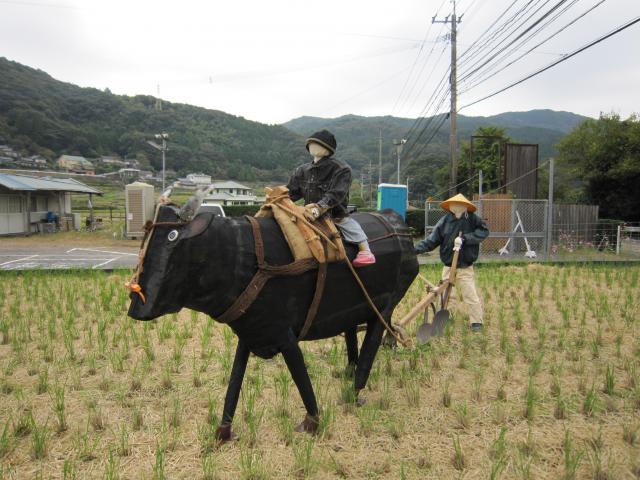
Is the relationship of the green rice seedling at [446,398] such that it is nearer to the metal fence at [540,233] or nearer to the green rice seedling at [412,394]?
the green rice seedling at [412,394]

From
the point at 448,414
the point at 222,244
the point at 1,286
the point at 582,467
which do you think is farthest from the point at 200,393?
the point at 1,286

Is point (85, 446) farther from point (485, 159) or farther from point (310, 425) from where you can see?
point (485, 159)

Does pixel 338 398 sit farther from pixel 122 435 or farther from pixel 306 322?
pixel 122 435

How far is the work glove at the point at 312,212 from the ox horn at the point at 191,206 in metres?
0.77

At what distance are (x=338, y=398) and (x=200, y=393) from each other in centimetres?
115

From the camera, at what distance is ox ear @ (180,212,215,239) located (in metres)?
2.44

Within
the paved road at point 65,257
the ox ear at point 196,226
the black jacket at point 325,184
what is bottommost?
the paved road at point 65,257

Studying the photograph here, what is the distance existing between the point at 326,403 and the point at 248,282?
1412 mm

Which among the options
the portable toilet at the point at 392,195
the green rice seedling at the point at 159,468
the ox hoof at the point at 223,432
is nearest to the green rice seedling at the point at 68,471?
the green rice seedling at the point at 159,468

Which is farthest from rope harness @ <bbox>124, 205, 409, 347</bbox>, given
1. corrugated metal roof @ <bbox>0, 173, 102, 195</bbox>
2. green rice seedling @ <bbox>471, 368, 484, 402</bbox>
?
corrugated metal roof @ <bbox>0, 173, 102, 195</bbox>

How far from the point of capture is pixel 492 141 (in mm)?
38750

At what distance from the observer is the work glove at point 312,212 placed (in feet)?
9.94

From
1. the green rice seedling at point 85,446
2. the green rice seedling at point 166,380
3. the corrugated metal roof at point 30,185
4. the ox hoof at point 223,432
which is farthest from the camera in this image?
the corrugated metal roof at point 30,185

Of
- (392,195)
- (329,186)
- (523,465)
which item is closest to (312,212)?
(329,186)
